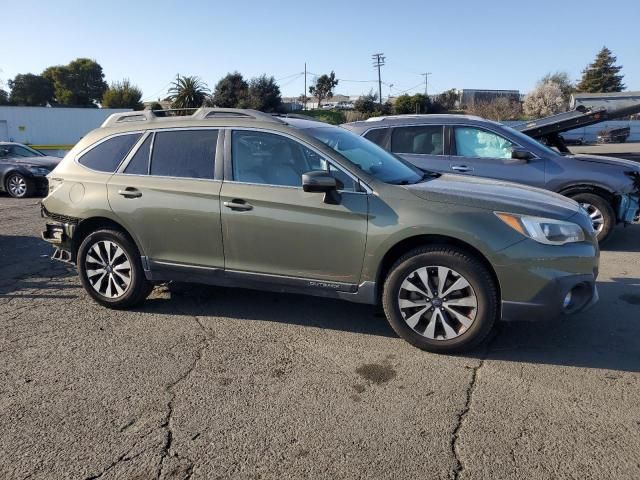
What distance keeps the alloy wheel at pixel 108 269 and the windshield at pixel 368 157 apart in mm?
2121

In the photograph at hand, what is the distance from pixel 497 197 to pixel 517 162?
372cm

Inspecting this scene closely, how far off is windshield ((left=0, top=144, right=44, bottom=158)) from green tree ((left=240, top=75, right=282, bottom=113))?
141 ft

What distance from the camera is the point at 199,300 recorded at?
17.7 feet

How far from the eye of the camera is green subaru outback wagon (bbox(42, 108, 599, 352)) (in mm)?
3836

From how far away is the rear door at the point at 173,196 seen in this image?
4590 millimetres

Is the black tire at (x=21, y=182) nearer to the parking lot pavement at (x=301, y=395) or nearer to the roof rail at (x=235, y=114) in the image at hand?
the parking lot pavement at (x=301, y=395)

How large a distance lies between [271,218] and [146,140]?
1588mm

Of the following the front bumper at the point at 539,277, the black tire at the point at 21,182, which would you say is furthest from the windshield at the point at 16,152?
the front bumper at the point at 539,277

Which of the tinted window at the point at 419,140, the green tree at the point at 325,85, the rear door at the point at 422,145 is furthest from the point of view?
the green tree at the point at 325,85

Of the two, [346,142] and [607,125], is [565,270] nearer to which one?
[346,142]

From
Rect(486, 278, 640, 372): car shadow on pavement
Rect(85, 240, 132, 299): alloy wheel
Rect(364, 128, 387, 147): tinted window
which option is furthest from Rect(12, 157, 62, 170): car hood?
Rect(486, 278, 640, 372): car shadow on pavement

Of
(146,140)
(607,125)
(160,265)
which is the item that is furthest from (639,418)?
(607,125)

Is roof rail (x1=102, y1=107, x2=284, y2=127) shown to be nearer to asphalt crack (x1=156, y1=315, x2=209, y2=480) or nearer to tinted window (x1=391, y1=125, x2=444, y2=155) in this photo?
asphalt crack (x1=156, y1=315, x2=209, y2=480)

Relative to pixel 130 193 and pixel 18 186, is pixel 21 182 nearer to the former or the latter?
pixel 18 186
